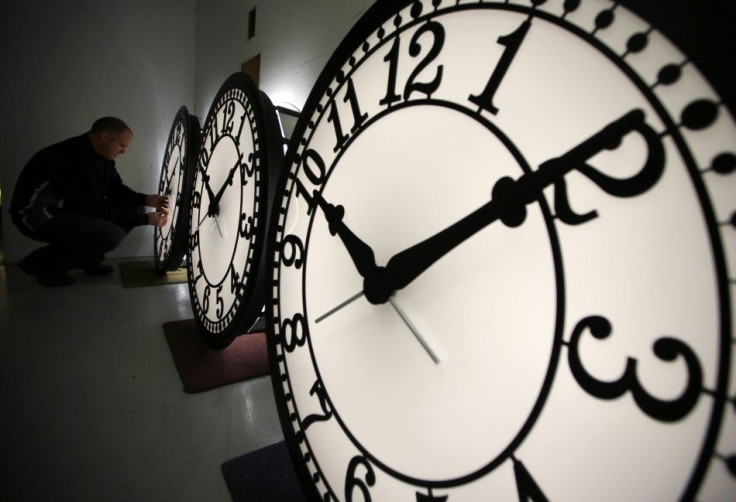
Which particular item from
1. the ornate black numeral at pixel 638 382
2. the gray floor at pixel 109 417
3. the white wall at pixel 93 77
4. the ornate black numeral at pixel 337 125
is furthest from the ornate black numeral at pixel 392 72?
the white wall at pixel 93 77

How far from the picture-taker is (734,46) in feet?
0.71

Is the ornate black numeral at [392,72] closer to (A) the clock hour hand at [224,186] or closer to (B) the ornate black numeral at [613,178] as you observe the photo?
(B) the ornate black numeral at [613,178]

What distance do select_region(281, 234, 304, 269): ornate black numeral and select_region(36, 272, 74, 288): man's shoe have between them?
1.97 meters

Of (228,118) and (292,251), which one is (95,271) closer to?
(228,118)

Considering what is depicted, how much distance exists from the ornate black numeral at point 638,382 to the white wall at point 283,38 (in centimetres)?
113

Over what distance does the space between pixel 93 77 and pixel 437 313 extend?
11.3 feet

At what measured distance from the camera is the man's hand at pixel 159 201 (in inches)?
79.4

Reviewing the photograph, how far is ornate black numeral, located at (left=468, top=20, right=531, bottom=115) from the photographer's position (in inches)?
13.0

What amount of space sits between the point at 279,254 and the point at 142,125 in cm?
292

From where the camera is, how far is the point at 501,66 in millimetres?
345

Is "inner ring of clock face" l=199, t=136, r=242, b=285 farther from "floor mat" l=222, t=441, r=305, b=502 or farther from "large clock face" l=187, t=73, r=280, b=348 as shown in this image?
"floor mat" l=222, t=441, r=305, b=502

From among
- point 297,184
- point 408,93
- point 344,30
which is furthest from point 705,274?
point 344,30

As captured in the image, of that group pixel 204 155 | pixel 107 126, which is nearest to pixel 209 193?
pixel 204 155

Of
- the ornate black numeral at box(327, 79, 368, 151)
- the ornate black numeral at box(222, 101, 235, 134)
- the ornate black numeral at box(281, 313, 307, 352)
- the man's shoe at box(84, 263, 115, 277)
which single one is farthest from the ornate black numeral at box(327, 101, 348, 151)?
the man's shoe at box(84, 263, 115, 277)
